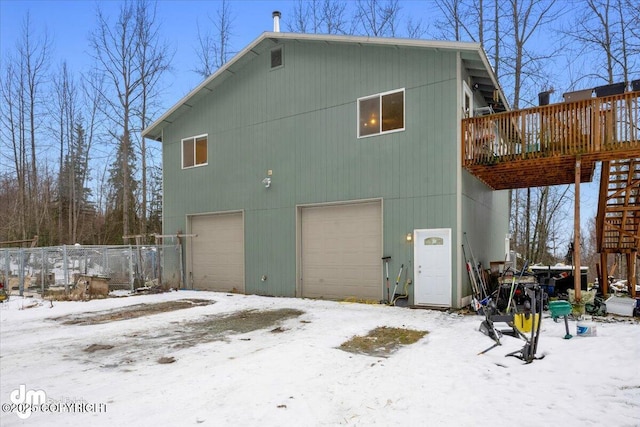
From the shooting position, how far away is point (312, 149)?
35.8 ft

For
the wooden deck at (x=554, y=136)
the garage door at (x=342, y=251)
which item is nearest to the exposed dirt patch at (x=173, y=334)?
the garage door at (x=342, y=251)

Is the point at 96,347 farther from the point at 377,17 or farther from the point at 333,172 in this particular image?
the point at 377,17

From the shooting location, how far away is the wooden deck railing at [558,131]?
25.1ft

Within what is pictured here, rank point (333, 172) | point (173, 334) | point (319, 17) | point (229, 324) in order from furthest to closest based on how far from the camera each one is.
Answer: point (319, 17)
point (333, 172)
point (229, 324)
point (173, 334)

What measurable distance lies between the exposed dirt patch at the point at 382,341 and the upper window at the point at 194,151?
30.0ft

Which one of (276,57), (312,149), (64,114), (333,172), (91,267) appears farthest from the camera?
(64,114)

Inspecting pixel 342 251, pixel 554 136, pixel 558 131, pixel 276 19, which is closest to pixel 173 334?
pixel 342 251

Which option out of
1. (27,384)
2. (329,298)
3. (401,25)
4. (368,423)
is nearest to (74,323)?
(27,384)

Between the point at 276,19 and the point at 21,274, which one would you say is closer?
the point at 276,19

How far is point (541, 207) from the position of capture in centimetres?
1892

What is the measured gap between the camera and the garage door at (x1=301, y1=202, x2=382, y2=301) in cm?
995

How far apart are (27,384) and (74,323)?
3.99 metres

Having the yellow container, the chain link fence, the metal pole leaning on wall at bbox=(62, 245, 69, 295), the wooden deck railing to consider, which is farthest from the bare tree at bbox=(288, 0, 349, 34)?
the yellow container

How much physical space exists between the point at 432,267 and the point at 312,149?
14.9 ft
